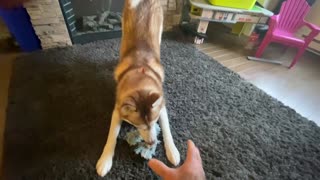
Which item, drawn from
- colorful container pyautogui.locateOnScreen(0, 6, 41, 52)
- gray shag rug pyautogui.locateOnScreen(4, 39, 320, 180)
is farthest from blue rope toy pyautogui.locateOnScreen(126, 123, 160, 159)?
colorful container pyautogui.locateOnScreen(0, 6, 41, 52)

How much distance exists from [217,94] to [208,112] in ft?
0.67

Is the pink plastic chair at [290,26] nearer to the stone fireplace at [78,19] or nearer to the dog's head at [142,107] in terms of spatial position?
the stone fireplace at [78,19]

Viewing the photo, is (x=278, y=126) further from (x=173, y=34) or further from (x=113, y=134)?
(x=173, y=34)

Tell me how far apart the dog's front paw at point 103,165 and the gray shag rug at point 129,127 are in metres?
0.03

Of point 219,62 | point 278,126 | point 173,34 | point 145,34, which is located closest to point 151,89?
point 145,34

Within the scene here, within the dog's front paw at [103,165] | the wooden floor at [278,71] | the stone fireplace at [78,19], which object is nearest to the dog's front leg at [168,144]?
the dog's front paw at [103,165]

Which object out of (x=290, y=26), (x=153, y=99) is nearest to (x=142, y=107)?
(x=153, y=99)

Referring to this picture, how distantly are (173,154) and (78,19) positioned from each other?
153 centimetres

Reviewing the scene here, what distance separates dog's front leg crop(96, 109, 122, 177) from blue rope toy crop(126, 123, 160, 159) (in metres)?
0.11

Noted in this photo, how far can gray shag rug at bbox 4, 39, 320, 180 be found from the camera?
1085 millimetres

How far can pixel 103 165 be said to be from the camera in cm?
103

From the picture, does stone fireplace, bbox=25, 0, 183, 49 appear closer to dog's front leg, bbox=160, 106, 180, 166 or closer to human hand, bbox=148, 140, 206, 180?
dog's front leg, bbox=160, 106, 180, 166

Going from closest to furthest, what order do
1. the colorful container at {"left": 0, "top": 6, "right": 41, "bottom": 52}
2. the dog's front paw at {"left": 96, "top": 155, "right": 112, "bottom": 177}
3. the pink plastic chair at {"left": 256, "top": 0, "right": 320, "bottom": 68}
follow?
the dog's front paw at {"left": 96, "top": 155, "right": 112, "bottom": 177} < the colorful container at {"left": 0, "top": 6, "right": 41, "bottom": 52} < the pink plastic chair at {"left": 256, "top": 0, "right": 320, "bottom": 68}

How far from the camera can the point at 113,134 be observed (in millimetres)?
1068
